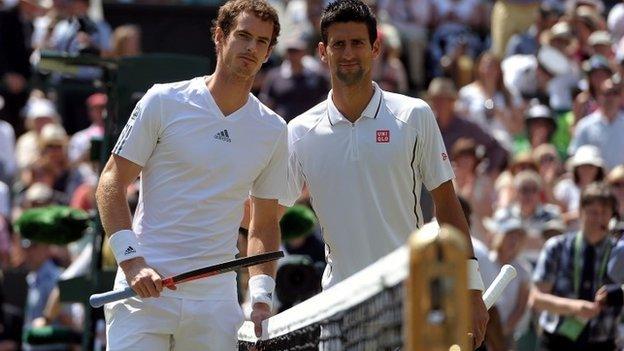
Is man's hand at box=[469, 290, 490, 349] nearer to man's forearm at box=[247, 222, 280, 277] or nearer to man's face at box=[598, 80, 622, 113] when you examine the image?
man's forearm at box=[247, 222, 280, 277]

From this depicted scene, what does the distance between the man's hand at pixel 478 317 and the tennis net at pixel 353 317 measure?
891 mm

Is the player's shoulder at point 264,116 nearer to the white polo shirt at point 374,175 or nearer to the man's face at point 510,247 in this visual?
the white polo shirt at point 374,175

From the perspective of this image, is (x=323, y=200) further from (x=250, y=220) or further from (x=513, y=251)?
(x=513, y=251)

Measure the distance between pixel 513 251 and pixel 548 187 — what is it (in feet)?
8.11

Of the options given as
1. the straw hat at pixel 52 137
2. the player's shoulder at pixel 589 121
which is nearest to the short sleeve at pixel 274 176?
the player's shoulder at pixel 589 121

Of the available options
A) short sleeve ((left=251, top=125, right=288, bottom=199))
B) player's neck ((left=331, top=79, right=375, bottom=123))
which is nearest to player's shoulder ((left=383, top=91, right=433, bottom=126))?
player's neck ((left=331, top=79, right=375, bottom=123))

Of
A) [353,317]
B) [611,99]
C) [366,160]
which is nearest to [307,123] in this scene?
[366,160]

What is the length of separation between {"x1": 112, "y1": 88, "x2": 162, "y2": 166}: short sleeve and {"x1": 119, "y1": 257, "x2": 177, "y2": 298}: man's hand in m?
0.47

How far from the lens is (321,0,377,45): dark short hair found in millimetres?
7230

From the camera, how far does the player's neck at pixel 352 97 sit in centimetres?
729

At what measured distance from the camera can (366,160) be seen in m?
7.24

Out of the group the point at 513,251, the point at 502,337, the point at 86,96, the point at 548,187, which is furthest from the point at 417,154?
the point at 86,96

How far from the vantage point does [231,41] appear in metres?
7.03

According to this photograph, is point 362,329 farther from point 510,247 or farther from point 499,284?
point 510,247
